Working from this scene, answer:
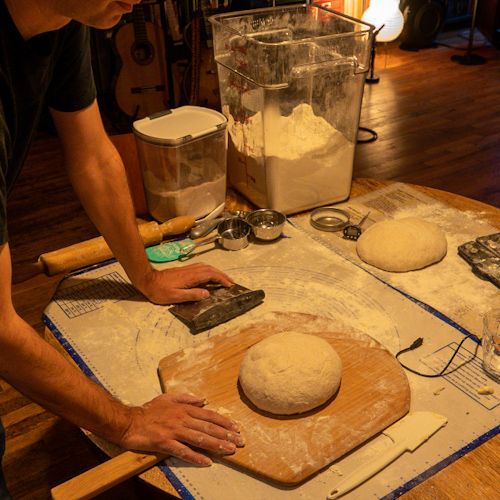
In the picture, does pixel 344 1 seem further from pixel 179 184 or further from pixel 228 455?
pixel 228 455

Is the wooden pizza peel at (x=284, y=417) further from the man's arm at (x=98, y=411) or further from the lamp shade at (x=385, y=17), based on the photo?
the lamp shade at (x=385, y=17)

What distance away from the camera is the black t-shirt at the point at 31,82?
81 cm

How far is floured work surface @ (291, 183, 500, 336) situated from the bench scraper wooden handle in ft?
2.02

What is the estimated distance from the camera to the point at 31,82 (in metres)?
0.90

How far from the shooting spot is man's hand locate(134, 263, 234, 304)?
1154 millimetres

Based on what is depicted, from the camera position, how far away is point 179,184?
56.5 inches

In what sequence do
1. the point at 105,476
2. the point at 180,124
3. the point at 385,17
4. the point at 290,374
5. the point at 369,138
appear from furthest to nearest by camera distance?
1. the point at 369,138
2. the point at 385,17
3. the point at 180,124
4. the point at 290,374
5. the point at 105,476

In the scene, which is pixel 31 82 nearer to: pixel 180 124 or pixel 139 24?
pixel 180 124

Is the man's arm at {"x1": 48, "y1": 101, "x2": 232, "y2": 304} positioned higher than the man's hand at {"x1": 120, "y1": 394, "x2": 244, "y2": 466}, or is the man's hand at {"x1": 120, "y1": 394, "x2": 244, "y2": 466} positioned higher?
the man's arm at {"x1": 48, "y1": 101, "x2": 232, "y2": 304}

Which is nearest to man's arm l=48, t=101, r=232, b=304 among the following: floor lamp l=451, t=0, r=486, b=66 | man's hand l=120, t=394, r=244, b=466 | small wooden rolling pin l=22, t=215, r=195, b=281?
small wooden rolling pin l=22, t=215, r=195, b=281

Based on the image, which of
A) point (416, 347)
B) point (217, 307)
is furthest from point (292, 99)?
point (416, 347)

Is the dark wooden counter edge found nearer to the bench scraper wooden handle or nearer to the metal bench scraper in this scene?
the bench scraper wooden handle

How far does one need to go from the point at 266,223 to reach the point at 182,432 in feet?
2.15

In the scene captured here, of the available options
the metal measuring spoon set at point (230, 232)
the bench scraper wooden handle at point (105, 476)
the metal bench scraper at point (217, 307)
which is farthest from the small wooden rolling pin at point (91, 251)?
the bench scraper wooden handle at point (105, 476)
